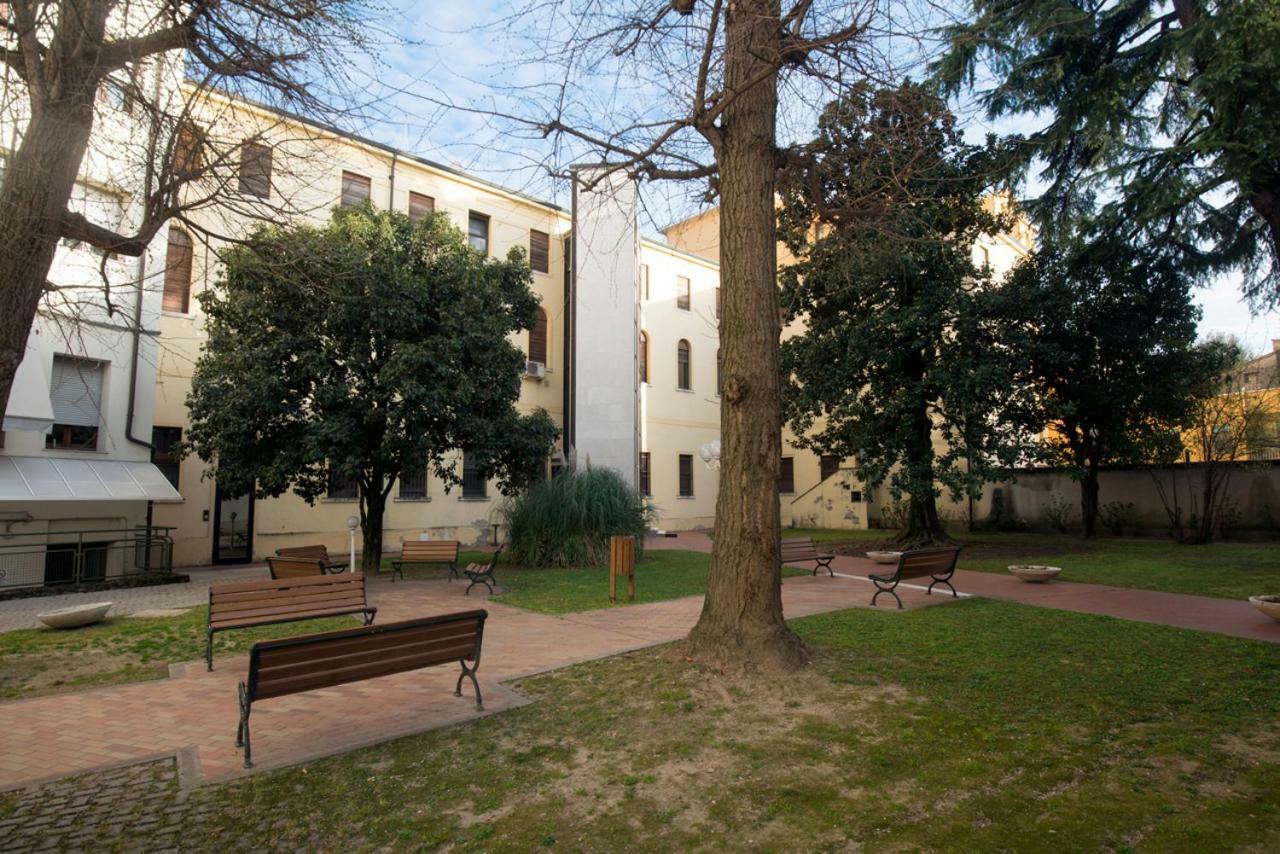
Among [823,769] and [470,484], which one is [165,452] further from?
[823,769]

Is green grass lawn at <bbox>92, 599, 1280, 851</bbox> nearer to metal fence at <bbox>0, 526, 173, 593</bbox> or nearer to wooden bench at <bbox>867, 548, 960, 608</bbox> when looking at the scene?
wooden bench at <bbox>867, 548, 960, 608</bbox>

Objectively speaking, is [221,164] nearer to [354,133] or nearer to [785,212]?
[354,133]

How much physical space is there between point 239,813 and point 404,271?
37.3 ft

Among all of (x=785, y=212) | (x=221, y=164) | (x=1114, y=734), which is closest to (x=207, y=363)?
(x=221, y=164)

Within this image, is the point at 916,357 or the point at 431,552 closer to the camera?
the point at 431,552

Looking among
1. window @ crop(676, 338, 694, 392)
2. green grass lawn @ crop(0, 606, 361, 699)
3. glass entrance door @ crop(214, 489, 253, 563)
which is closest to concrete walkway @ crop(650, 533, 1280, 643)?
green grass lawn @ crop(0, 606, 361, 699)

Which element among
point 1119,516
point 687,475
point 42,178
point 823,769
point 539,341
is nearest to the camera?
point 823,769

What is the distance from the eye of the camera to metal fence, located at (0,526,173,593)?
1334 cm

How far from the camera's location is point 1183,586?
1185cm

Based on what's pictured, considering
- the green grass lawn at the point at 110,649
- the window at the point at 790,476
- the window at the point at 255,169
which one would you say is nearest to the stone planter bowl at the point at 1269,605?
the green grass lawn at the point at 110,649

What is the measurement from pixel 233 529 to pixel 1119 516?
26088 millimetres

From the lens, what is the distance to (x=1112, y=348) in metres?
18.5

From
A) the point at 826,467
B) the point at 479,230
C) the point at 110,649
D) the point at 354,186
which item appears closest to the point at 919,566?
the point at 110,649

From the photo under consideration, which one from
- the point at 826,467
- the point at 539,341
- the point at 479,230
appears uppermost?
the point at 479,230
